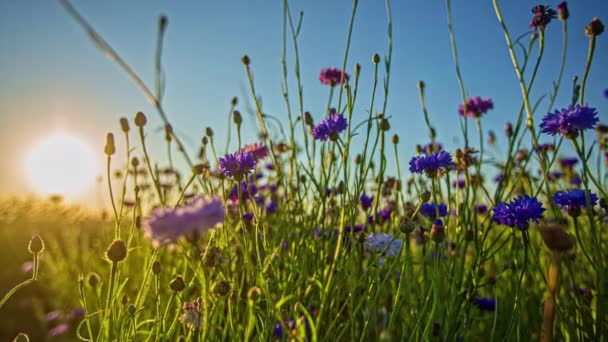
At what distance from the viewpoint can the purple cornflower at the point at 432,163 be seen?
1197 millimetres

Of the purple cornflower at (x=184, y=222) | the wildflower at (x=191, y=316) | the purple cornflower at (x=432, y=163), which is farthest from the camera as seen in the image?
the purple cornflower at (x=432, y=163)

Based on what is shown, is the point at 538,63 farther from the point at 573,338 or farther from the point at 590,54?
the point at 573,338

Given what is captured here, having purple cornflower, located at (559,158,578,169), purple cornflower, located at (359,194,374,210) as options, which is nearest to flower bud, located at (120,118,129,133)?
purple cornflower, located at (359,194,374,210)

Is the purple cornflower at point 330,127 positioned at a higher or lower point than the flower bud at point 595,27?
lower

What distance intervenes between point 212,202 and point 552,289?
0.45 metres

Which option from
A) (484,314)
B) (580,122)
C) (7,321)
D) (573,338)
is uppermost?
(580,122)

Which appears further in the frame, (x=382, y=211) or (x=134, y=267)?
(x=134, y=267)

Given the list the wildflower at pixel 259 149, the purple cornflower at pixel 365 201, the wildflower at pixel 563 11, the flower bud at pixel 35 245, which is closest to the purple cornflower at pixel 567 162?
the purple cornflower at pixel 365 201

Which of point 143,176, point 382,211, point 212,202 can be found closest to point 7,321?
point 143,176

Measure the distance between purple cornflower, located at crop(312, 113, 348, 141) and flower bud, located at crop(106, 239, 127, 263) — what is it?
0.70 metres

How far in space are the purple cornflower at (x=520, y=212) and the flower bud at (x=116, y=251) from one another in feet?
2.79

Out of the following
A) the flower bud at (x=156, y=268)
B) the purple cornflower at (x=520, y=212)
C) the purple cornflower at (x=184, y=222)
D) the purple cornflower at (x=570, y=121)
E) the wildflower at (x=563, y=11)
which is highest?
the wildflower at (x=563, y=11)

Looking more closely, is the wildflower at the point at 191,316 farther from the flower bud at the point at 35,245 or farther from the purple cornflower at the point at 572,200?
the purple cornflower at the point at 572,200

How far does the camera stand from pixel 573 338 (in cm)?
94
